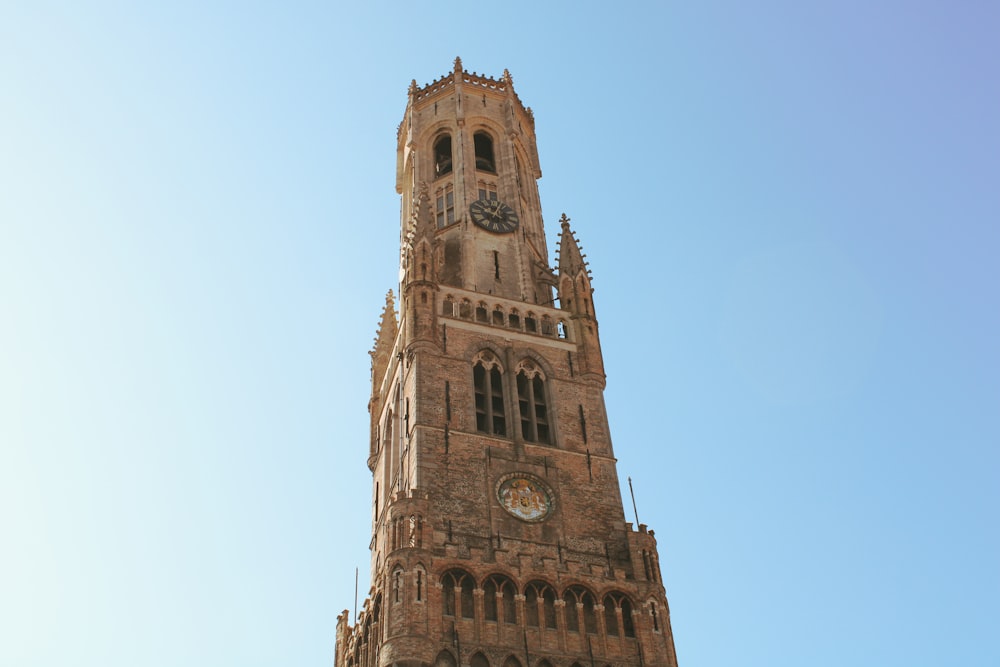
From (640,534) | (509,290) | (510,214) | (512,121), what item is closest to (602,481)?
(640,534)

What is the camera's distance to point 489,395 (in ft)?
160

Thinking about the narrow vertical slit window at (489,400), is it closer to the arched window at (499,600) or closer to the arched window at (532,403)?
the arched window at (532,403)

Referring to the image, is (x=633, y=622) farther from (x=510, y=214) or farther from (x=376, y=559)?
(x=510, y=214)

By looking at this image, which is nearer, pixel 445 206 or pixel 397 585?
Answer: pixel 397 585

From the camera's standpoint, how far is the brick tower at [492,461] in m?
38.8

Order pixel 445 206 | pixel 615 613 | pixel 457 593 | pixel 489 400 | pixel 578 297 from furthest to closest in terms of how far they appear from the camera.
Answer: pixel 445 206 < pixel 578 297 < pixel 489 400 < pixel 615 613 < pixel 457 593

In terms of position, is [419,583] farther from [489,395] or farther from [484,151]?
[484,151]

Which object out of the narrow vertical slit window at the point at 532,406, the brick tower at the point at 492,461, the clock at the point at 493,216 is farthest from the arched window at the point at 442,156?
the narrow vertical slit window at the point at 532,406

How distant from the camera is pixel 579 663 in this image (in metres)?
38.2

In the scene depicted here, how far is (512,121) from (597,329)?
20080mm

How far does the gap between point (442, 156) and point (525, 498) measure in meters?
30.4

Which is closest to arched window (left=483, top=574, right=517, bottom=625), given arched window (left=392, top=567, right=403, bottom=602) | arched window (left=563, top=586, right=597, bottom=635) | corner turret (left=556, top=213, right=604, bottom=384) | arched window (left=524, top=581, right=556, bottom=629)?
arched window (left=524, top=581, right=556, bottom=629)

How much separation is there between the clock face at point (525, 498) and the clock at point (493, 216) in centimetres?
1867

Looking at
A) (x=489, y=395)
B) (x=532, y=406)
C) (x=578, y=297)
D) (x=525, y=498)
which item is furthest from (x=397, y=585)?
(x=578, y=297)
